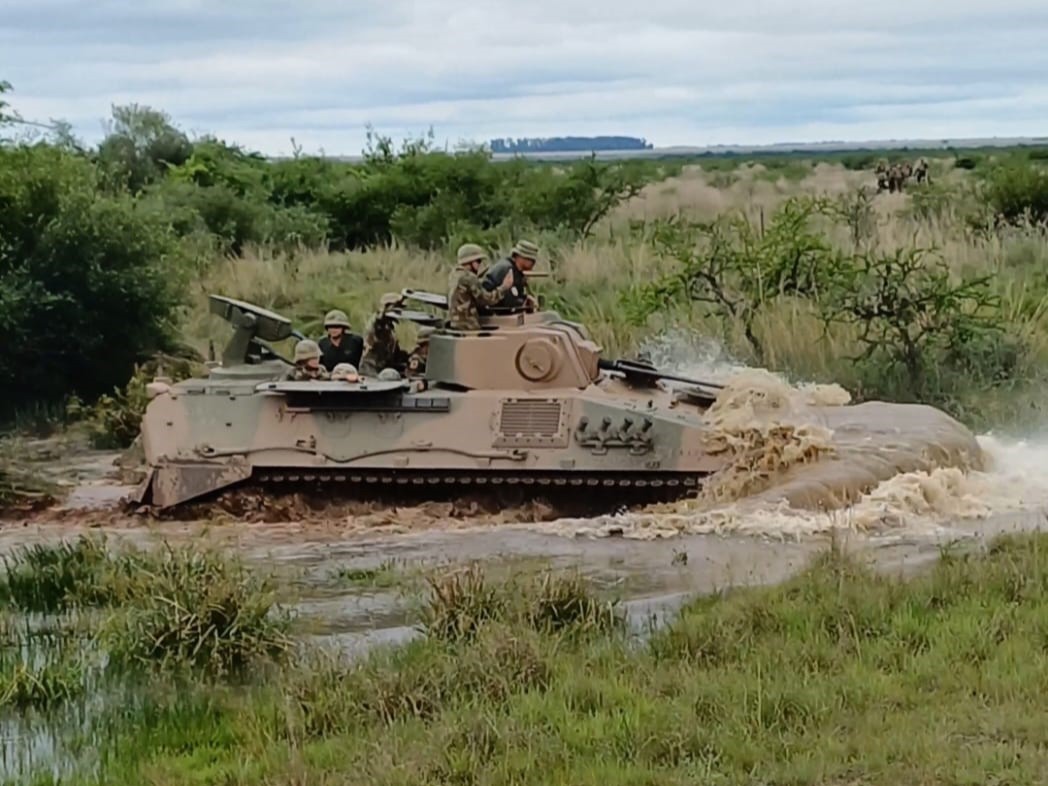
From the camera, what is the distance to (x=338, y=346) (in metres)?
14.9

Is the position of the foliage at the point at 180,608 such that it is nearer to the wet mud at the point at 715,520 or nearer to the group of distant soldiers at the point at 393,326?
the wet mud at the point at 715,520

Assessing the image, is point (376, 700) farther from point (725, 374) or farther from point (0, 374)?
point (0, 374)

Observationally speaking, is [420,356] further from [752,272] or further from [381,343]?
A: [752,272]

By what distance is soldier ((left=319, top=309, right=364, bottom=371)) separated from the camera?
1484cm

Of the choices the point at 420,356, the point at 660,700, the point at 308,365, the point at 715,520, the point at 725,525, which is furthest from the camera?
the point at 420,356

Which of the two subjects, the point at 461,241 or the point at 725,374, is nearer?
the point at 725,374

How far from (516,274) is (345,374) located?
1781mm

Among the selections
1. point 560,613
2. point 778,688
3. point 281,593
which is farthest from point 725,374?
point 778,688

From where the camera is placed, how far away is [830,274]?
19844 millimetres

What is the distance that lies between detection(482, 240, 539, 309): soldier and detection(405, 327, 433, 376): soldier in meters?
0.68

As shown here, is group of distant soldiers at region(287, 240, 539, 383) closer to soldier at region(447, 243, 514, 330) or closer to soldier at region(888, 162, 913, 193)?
soldier at region(447, 243, 514, 330)

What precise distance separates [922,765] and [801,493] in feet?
21.8

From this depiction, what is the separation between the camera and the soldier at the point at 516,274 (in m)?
14.4

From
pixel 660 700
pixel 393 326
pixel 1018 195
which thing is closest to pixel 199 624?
pixel 660 700
